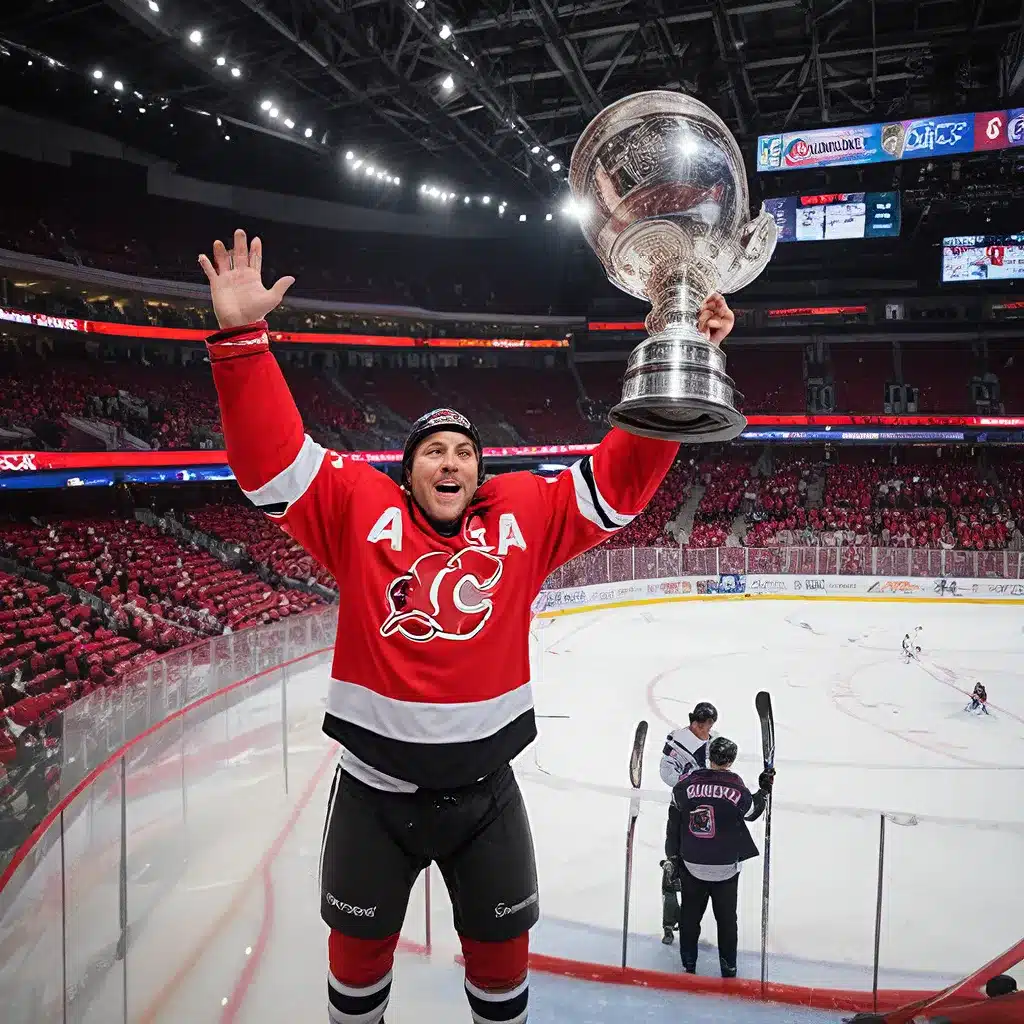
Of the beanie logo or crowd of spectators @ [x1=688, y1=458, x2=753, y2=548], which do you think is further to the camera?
crowd of spectators @ [x1=688, y1=458, x2=753, y2=548]

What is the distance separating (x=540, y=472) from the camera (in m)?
20.4

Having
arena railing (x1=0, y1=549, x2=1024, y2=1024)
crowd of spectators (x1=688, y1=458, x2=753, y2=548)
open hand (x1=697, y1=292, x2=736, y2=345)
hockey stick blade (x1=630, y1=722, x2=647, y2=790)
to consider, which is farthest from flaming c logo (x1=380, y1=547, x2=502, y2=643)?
crowd of spectators (x1=688, y1=458, x2=753, y2=548)

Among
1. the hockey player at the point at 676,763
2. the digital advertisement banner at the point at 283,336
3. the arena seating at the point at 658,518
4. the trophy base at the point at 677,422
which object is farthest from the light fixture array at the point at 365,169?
the trophy base at the point at 677,422

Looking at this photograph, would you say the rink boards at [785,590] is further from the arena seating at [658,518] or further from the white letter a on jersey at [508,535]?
the white letter a on jersey at [508,535]

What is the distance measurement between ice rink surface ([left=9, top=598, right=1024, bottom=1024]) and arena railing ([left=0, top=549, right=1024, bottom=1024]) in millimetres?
14

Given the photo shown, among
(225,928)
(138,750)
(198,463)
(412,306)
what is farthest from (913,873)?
(412,306)

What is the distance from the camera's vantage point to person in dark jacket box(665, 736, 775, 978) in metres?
3.66

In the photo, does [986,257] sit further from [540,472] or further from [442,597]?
[442,597]

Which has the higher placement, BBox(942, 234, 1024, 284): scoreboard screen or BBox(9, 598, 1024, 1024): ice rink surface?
BBox(942, 234, 1024, 284): scoreboard screen

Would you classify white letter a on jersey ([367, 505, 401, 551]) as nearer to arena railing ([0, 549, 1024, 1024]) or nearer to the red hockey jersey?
the red hockey jersey

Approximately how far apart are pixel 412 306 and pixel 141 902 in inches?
1030

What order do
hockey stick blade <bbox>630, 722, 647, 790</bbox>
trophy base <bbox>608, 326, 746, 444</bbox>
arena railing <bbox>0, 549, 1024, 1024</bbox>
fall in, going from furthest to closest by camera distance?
1. hockey stick blade <bbox>630, 722, 647, 790</bbox>
2. arena railing <bbox>0, 549, 1024, 1024</bbox>
3. trophy base <bbox>608, 326, 746, 444</bbox>

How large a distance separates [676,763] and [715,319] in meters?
3.01

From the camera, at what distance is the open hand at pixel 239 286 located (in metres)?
1.83
